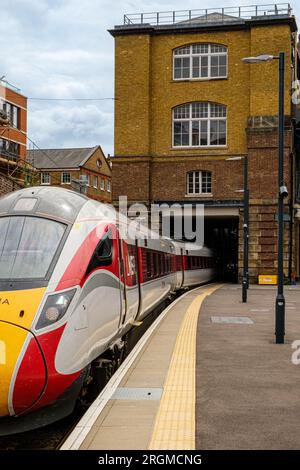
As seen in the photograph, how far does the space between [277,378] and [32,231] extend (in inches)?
178

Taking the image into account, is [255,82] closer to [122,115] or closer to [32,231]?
[122,115]

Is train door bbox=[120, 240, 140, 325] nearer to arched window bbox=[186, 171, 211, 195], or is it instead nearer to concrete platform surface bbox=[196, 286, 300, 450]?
concrete platform surface bbox=[196, 286, 300, 450]

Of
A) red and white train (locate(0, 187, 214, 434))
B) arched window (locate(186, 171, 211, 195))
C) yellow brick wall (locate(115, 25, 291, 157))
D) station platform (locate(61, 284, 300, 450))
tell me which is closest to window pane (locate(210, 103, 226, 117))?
yellow brick wall (locate(115, 25, 291, 157))

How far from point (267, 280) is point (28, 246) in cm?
3246

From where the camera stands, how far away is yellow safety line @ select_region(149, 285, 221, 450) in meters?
6.19

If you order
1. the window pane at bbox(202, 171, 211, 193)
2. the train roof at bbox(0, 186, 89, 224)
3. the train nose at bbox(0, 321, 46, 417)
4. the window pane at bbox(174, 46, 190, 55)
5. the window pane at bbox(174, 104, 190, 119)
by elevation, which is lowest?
the train nose at bbox(0, 321, 46, 417)

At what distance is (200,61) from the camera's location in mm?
40750

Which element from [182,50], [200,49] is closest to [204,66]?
[200,49]

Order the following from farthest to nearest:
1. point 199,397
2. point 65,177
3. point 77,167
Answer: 1. point 65,177
2. point 77,167
3. point 199,397

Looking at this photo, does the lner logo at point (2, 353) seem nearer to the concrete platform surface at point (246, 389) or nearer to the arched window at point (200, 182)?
the concrete platform surface at point (246, 389)

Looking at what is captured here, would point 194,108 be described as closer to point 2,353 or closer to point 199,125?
point 199,125

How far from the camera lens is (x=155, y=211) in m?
40.5

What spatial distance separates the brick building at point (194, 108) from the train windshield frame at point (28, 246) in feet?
106

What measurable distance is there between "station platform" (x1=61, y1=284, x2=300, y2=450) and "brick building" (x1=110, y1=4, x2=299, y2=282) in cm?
2646
